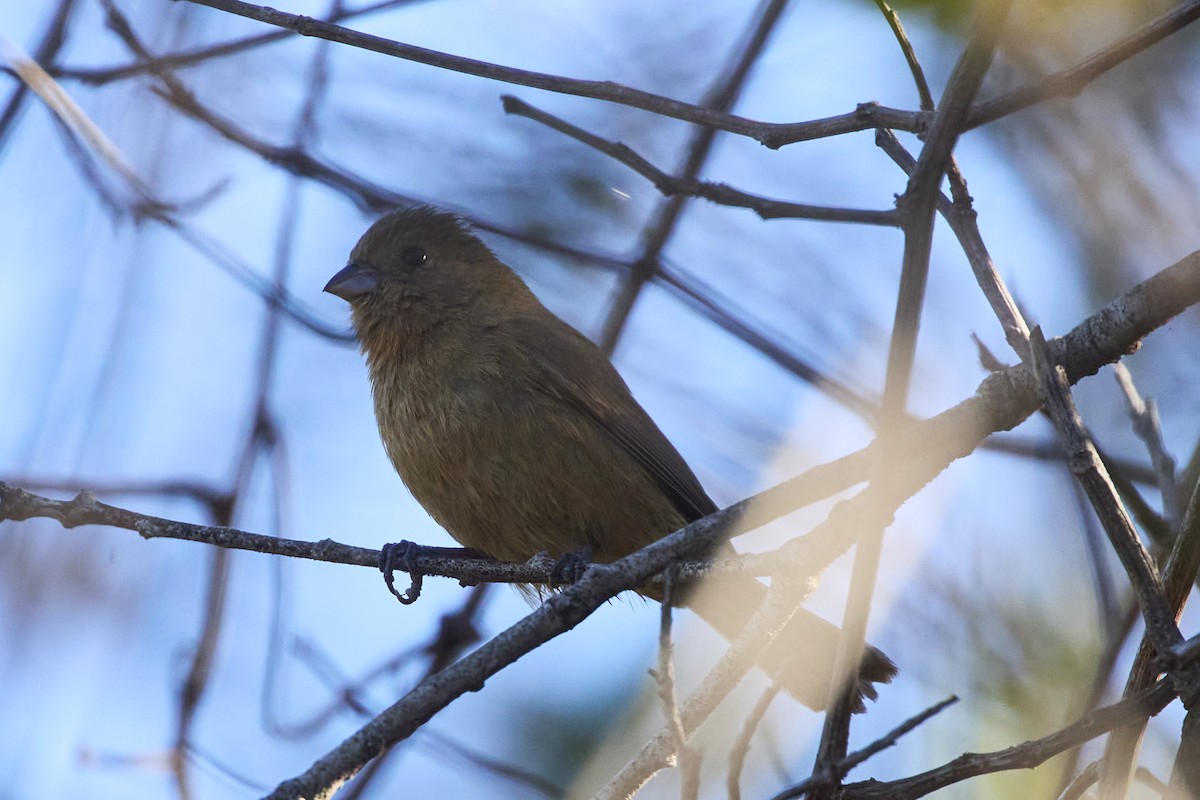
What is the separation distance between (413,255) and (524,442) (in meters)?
1.35

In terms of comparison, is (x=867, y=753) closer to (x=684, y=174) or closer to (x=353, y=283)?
(x=684, y=174)

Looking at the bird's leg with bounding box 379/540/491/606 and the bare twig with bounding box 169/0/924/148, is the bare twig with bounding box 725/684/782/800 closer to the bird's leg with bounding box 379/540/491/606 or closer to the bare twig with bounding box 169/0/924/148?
the bare twig with bounding box 169/0/924/148

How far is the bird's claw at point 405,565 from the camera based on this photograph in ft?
14.0

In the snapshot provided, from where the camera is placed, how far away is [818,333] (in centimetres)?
493

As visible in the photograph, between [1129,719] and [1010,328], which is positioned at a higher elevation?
[1010,328]

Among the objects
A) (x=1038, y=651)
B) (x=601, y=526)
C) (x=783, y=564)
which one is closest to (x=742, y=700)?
(x=601, y=526)

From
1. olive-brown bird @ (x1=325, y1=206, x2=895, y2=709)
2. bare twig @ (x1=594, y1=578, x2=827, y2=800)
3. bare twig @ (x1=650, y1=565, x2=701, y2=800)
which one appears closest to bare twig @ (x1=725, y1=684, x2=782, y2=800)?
bare twig @ (x1=594, y1=578, x2=827, y2=800)

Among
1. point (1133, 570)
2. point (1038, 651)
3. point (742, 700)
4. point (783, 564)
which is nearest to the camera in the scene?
point (1133, 570)

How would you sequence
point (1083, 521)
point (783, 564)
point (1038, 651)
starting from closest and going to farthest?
point (783, 564) → point (1083, 521) → point (1038, 651)

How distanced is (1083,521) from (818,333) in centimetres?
156

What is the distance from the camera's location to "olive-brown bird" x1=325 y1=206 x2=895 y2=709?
448 cm

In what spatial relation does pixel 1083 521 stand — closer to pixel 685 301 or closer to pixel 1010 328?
pixel 1010 328

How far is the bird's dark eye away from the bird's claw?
152 cm

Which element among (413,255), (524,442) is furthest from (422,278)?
(524,442)
